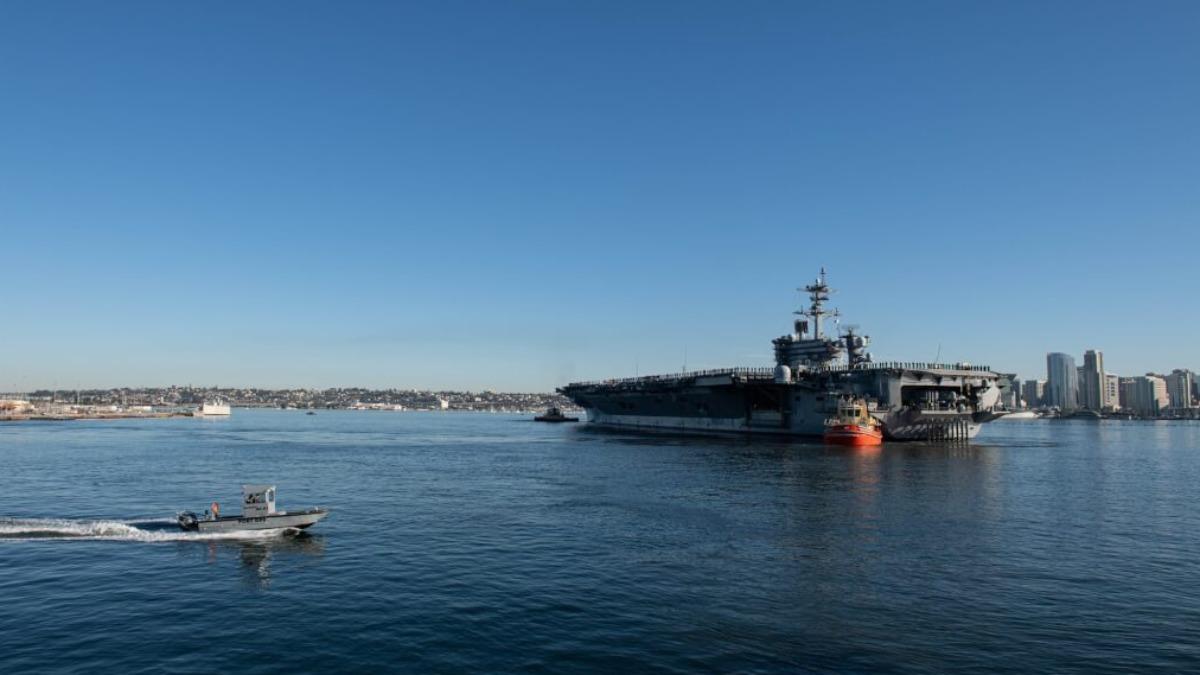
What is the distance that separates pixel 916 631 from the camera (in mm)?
15844

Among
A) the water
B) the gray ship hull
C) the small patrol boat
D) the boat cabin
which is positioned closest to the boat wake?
the water

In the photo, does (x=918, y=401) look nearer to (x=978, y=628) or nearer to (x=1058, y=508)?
(x=1058, y=508)

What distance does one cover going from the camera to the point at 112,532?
2680 cm

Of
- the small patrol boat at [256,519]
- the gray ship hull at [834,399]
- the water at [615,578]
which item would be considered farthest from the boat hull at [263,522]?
the gray ship hull at [834,399]

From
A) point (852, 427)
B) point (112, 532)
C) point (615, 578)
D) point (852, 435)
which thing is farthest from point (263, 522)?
point (852, 427)

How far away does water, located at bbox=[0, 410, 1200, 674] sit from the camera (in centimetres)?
1469

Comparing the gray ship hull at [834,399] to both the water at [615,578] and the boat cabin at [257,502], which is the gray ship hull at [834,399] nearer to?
the water at [615,578]

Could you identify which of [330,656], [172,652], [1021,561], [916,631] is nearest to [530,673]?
[330,656]

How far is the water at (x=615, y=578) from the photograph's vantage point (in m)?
14.7

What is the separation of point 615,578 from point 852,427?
166ft

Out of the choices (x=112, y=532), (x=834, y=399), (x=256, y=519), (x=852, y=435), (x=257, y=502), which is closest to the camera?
(x=112, y=532)

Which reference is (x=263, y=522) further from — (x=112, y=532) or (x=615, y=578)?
(x=615, y=578)

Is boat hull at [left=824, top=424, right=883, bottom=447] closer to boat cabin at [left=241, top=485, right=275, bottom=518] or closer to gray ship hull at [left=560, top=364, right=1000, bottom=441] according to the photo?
gray ship hull at [left=560, top=364, right=1000, bottom=441]

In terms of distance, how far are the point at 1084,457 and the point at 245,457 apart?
71.5m
